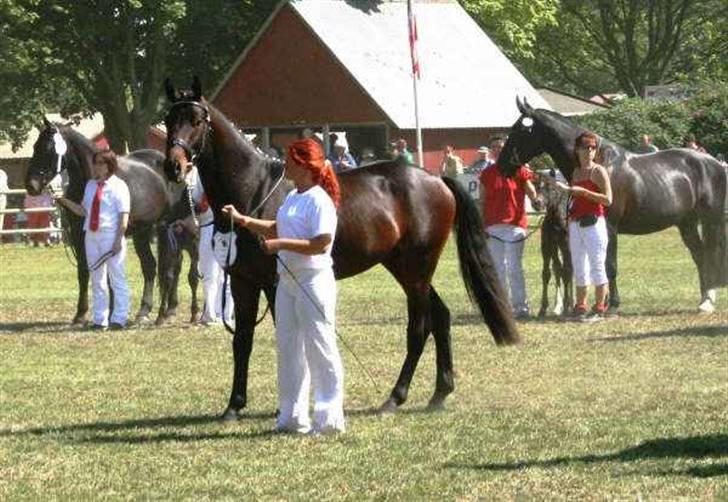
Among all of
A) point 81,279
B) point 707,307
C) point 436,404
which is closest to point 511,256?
point 707,307

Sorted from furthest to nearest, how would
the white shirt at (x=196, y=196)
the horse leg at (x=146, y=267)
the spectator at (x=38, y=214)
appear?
the spectator at (x=38, y=214) < the horse leg at (x=146, y=267) < the white shirt at (x=196, y=196)

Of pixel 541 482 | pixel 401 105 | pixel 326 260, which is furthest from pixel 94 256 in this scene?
pixel 401 105

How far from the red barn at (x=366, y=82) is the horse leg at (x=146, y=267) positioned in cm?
2971

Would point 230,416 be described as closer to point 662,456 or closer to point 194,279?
point 662,456

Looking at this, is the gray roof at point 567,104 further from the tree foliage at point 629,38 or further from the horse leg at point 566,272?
the horse leg at point 566,272

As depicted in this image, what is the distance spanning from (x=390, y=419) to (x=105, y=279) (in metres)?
8.29

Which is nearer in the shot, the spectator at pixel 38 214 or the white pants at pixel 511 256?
the white pants at pixel 511 256

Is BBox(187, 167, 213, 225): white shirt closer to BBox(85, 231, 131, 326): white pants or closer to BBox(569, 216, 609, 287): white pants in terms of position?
BBox(85, 231, 131, 326): white pants

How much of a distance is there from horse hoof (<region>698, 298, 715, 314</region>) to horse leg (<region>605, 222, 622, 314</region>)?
0.97m

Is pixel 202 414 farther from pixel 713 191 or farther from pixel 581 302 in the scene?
pixel 713 191

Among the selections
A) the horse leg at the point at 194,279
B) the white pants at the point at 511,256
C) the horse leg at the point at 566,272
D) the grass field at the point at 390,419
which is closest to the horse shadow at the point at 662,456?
the grass field at the point at 390,419

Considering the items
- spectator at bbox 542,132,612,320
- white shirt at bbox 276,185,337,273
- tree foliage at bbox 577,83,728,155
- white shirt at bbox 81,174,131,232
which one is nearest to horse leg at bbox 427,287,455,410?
white shirt at bbox 276,185,337,273

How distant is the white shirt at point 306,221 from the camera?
1104cm

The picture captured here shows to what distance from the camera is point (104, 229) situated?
19.7 meters
